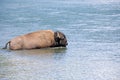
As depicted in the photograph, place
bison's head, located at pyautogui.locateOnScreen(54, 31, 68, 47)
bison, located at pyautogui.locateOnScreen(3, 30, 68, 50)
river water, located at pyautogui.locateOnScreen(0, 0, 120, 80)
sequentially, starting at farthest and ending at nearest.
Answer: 1. bison's head, located at pyautogui.locateOnScreen(54, 31, 68, 47)
2. bison, located at pyautogui.locateOnScreen(3, 30, 68, 50)
3. river water, located at pyautogui.locateOnScreen(0, 0, 120, 80)

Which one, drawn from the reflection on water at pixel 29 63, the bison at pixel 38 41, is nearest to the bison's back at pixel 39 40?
the bison at pixel 38 41

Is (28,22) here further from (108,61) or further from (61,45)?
(108,61)

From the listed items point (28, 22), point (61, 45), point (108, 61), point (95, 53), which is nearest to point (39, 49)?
point (61, 45)

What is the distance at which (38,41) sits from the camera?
19.8 meters

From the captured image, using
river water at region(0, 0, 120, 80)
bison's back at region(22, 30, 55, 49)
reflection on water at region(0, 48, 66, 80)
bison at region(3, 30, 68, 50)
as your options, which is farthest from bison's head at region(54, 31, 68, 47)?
reflection on water at region(0, 48, 66, 80)

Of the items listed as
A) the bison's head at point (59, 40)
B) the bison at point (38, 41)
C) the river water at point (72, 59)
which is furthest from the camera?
the bison's head at point (59, 40)

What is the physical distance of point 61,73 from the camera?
49.4ft

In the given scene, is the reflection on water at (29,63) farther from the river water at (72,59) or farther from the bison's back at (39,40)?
the bison's back at (39,40)

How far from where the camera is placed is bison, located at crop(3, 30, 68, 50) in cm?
1964

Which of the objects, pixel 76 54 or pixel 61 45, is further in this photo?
pixel 61 45

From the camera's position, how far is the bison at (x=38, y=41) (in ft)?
64.4

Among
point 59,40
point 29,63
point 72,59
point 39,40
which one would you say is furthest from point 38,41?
point 29,63

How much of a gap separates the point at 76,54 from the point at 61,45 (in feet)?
6.63

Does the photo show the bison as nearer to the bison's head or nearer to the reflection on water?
the bison's head
